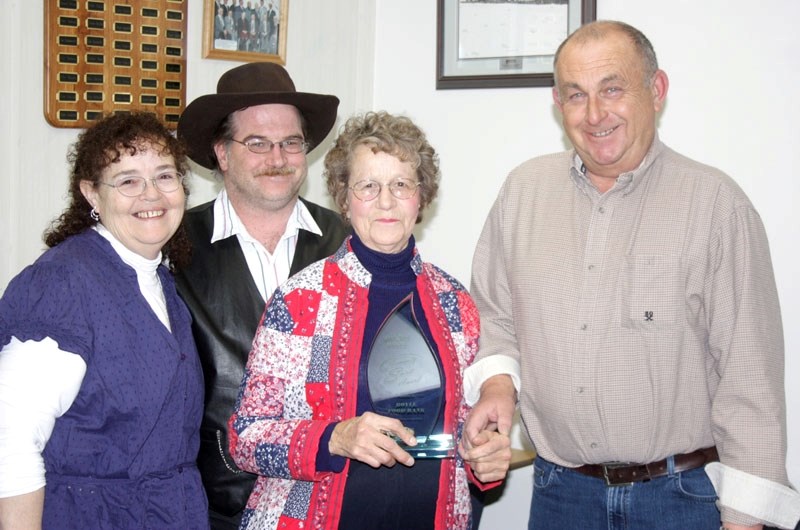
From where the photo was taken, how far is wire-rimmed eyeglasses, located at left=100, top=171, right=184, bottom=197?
1992 mm

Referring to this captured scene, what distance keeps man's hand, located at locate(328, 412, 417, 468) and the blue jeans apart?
485 mm

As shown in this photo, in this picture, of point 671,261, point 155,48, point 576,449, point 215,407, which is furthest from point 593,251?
point 155,48

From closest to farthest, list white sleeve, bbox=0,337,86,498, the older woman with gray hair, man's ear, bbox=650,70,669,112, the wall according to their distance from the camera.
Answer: white sleeve, bbox=0,337,86,498 → the older woman with gray hair → man's ear, bbox=650,70,669,112 → the wall

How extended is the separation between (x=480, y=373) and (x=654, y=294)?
43 cm

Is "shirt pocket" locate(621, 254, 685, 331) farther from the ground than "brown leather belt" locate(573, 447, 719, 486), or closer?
farther from the ground

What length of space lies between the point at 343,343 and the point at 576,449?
59cm

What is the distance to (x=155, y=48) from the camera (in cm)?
305

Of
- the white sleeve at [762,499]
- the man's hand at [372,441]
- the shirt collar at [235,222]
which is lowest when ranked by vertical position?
the white sleeve at [762,499]

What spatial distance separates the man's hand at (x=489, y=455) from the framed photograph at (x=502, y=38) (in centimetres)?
171

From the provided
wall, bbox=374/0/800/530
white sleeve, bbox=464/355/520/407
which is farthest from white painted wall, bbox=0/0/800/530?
white sleeve, bbox=464/355/520/407

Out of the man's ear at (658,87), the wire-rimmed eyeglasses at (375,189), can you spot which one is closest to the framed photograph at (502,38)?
the man's ear at (658,87)

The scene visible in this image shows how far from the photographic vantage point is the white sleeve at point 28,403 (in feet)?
5.64

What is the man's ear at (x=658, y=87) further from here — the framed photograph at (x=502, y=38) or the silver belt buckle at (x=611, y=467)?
the framed photograph at (x=502, y=38)

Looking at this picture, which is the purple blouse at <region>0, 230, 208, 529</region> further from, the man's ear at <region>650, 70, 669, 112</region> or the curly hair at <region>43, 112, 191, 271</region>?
the man's ear at <region>650, 70, 669, 112</region>
